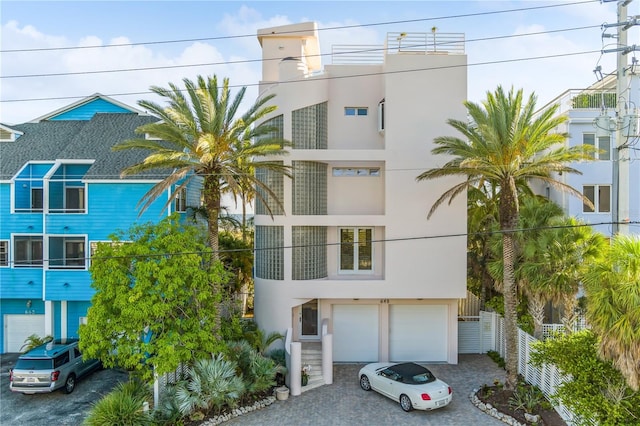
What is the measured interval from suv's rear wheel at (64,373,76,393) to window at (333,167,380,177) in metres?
13.4

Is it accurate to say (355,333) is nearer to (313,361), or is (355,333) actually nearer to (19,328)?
(313,361)

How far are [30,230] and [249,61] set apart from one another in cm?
1292

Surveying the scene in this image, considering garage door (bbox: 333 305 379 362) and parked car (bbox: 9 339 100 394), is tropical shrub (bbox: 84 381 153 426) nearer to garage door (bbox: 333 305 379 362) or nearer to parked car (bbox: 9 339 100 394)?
parked car (bbox: 9 339 100 394)

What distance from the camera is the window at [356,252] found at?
18.8m

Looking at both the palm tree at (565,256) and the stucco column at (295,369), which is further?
the stucco column at (295,369)

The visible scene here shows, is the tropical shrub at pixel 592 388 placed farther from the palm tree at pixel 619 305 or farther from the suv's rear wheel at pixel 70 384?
the suv's rear wheel at pixel 70 384

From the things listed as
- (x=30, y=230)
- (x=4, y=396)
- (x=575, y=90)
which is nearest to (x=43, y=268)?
(x=30, y=230)

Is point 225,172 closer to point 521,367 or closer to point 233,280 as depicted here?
point 233,280

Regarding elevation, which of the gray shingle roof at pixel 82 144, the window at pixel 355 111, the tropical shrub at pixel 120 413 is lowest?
the tropical shrub at pixel 120 413

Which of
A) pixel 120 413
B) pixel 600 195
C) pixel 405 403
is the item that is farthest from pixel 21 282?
pixel 600 195

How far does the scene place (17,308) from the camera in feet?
65.0

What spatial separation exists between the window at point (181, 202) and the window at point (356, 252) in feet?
26.3

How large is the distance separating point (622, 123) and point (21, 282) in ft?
81.1

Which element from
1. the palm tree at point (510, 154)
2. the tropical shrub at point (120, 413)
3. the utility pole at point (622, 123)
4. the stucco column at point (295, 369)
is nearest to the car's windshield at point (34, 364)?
the tropical shrub at point (120, 413)
